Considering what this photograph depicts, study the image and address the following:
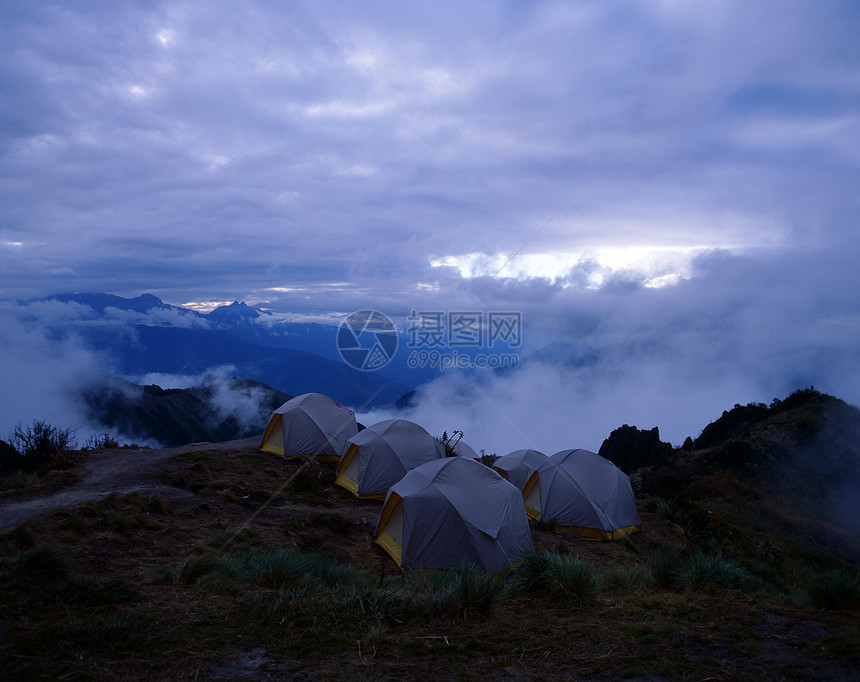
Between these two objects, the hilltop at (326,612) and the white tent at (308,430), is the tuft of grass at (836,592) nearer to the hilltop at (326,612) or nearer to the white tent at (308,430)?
the hilltop at (326,612)

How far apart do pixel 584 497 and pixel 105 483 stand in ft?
46.9

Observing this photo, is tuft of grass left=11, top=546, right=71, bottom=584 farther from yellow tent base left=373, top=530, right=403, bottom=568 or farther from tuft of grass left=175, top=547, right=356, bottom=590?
yellow tent base left=373, top=530, right=403, bottom=568

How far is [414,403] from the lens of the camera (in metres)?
148

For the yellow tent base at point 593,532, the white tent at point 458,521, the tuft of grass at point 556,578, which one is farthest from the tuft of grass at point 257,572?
the yellow tent base at point 593,532

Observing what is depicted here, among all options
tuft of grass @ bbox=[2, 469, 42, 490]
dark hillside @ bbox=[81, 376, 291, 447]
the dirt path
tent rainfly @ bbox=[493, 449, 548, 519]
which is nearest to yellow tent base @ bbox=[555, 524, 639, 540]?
tent rainfly @ bbox=[493, 449, 548, 519]

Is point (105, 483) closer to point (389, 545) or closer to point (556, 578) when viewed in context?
point (389, 545)

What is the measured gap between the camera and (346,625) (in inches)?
207

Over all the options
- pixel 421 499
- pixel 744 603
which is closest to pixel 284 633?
pixel 744 603

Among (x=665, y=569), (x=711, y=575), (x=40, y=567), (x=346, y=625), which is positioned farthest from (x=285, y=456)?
(x=711, y=575)

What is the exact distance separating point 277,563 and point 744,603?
6.06m

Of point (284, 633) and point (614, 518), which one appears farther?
point (614, 518)

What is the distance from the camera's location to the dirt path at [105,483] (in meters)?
10.2

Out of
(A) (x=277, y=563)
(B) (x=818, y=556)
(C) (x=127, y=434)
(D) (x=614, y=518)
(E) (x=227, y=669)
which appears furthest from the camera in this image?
(C) (x=127, y=434)

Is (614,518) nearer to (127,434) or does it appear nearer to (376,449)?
(376,449)
